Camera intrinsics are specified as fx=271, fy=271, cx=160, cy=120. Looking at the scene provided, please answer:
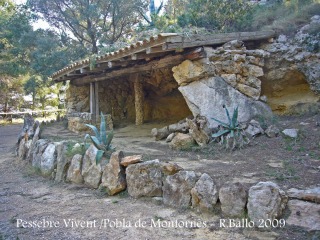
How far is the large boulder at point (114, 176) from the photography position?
3574mm

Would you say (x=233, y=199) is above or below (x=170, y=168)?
below

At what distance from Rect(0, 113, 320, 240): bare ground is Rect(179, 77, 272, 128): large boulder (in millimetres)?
597

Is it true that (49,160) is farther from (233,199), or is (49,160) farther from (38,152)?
(233,199)

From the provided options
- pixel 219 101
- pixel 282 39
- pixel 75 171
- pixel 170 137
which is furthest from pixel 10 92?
pixel 282 39

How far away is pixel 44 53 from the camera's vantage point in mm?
10594

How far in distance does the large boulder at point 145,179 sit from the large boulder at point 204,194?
553 millimetres

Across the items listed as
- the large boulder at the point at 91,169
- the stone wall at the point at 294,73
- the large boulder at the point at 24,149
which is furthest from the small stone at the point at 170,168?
the large boulder at the point at 24,149

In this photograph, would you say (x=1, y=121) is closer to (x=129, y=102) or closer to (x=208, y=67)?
(x=129, y=102)

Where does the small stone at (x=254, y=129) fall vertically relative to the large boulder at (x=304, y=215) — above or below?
above

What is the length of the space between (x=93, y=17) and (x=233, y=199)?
33.3 ft

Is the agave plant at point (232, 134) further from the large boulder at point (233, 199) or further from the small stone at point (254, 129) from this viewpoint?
the large boulder at point (233, 199)

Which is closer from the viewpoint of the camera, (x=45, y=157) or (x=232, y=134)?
(x=232, y=134)

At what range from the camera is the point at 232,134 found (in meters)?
4.53

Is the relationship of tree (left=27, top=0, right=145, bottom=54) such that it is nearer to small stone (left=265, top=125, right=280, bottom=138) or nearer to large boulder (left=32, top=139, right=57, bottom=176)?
large boulder (left=32, top=139, right=57, bottom=176)
